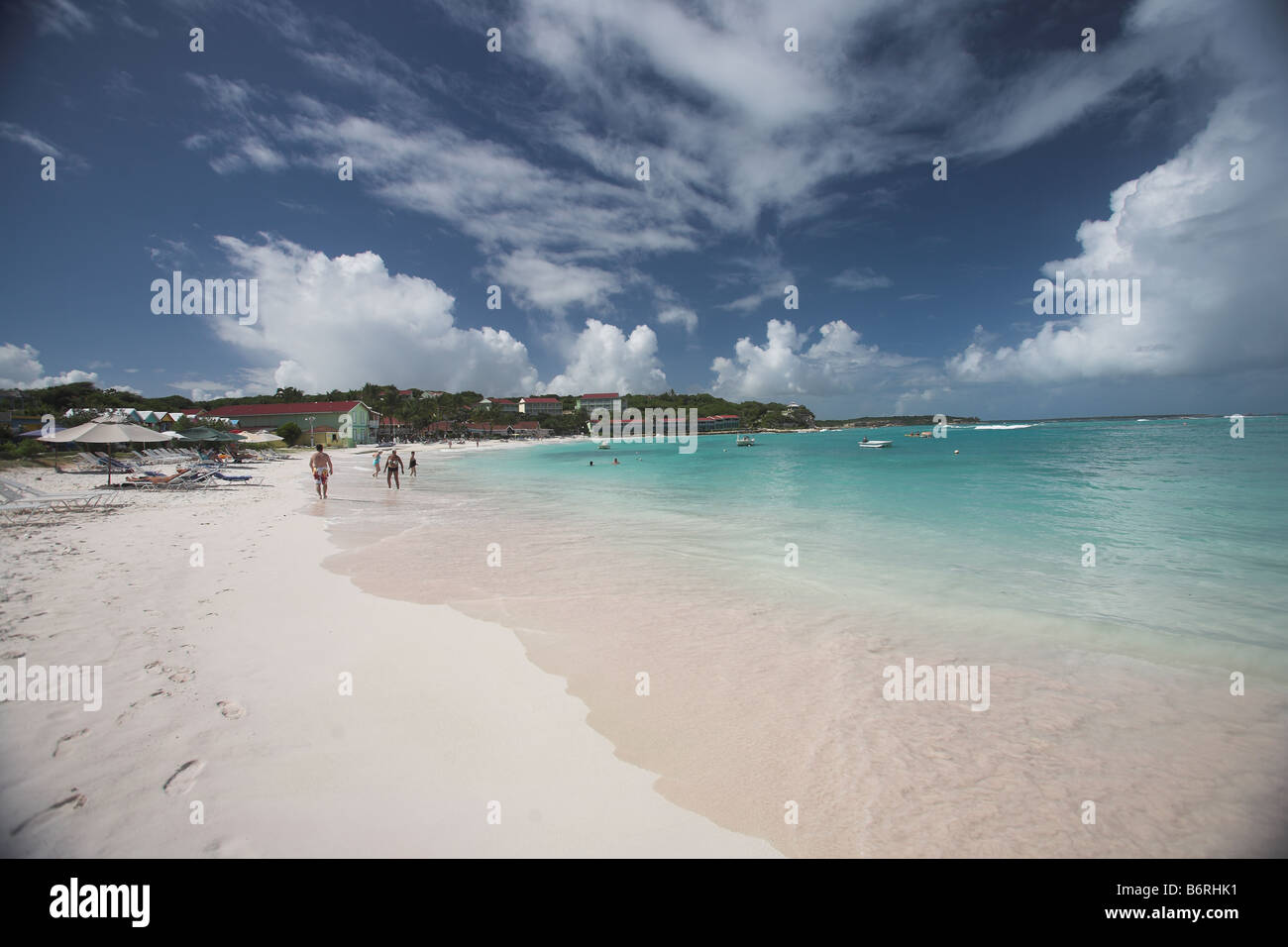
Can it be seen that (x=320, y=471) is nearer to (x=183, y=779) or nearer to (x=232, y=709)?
(x=232, y=709)

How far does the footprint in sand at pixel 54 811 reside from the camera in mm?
2789

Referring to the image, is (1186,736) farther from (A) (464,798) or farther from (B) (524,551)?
(B) (524,551)

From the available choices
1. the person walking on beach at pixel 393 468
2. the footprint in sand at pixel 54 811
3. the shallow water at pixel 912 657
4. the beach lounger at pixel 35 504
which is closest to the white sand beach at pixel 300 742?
the footprint in sand at pixel 54 811

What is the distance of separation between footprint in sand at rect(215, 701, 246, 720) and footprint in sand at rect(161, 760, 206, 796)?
0.57 meters

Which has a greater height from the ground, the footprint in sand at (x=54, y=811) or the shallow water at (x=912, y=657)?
the footprint in sand at (x=54, y=811)

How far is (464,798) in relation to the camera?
3166 mm

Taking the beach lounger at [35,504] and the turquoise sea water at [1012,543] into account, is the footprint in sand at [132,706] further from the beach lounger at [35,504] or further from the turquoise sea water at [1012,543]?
the beach lounger at [35,504]

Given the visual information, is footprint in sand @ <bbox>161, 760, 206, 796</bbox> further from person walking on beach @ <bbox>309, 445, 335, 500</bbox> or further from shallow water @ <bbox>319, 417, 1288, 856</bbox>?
person walking on beach @ <bbox>309, 445, 335, 500</bbox>

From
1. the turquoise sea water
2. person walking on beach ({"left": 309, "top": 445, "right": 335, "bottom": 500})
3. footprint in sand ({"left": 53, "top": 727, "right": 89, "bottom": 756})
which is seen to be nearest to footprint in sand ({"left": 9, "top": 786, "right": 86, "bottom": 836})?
footprint in sand ({"left": 53, "top": 727, "right": 89, "bottom": 756})

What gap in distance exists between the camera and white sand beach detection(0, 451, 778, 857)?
2.84 meters

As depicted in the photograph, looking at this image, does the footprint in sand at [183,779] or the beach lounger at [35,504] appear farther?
the beach lounger at [35,504]
